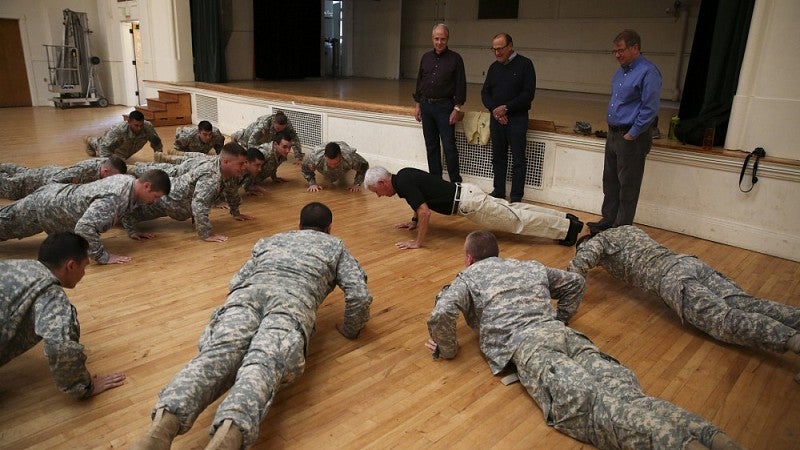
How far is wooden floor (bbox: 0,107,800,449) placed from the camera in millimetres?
2047

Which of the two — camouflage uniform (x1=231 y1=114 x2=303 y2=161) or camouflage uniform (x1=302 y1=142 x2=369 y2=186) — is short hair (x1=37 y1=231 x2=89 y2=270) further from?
camouflage uniform (x1=231 y1=114 x2=303 y2=161)

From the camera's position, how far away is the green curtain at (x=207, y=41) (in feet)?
31.6

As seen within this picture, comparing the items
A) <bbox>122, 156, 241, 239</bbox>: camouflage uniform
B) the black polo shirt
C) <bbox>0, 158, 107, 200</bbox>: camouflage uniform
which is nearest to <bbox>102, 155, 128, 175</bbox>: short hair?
<bbox>0, 158, 107, 200</bbox>: camouflage uniform

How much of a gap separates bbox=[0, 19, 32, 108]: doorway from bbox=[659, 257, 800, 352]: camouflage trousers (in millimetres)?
13258

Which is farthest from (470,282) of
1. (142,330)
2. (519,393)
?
(142,330)

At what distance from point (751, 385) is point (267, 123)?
511 centimetres

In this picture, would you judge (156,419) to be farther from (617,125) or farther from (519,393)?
(617,125)

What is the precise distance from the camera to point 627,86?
3.84 m

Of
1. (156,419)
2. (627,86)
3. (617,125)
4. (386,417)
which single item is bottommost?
(386,417)

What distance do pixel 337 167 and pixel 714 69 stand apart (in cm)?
343

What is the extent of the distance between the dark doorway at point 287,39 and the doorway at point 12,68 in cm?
501

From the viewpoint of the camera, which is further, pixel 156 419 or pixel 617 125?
pixel 617 125

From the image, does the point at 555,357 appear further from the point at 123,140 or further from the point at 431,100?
the point at 123,140

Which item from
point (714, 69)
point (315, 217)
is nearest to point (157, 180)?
point (315, 217)
